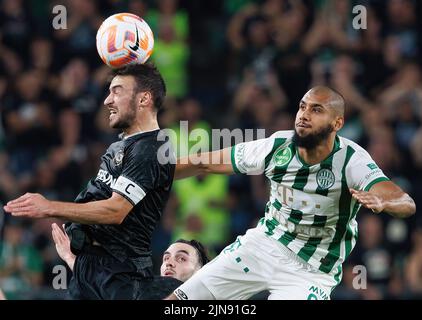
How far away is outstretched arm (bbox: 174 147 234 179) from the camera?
26.8ft

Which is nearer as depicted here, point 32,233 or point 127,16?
point 127,16

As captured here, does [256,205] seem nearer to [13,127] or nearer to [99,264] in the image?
[13,127]

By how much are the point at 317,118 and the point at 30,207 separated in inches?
86.3

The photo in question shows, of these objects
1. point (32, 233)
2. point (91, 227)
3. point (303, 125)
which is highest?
point (303, 125)

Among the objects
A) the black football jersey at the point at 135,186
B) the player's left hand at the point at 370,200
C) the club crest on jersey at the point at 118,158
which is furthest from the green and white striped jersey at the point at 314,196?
the club crest on jersey at the point at 118,158

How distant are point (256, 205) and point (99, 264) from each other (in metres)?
4.47

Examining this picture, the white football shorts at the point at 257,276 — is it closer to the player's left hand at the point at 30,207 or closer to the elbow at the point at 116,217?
the elbow at the point at 116,217

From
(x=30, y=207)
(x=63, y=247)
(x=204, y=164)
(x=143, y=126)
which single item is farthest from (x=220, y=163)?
(x=30, y=207)

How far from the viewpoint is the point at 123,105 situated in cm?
776

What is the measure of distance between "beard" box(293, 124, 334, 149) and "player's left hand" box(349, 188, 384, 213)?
78cm

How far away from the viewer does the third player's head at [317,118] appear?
25.5 feet

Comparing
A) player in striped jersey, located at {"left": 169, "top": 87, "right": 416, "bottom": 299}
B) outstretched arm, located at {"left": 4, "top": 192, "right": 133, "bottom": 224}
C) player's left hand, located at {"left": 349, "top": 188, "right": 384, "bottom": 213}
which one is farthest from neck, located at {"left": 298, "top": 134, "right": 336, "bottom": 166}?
outstretched arm, located at {"left": 4, "top": 192, "right": 133, "bottom": 224}

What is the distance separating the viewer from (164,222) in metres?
12.0
